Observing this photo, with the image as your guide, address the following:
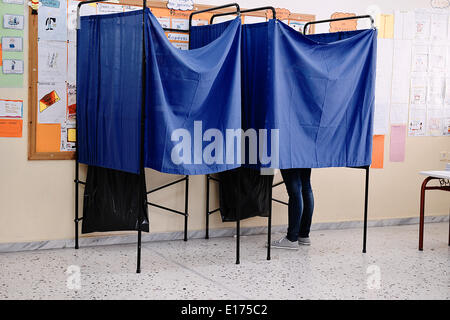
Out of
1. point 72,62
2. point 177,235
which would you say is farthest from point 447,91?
point 72,62

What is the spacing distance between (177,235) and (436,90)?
8.87ft

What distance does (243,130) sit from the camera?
3785mm

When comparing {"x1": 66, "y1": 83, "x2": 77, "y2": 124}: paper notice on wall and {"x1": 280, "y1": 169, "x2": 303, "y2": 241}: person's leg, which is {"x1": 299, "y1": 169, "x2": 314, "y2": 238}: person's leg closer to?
{"x1": 280, "y1": 169, "x2": 303, "y2": 241}: person's leg

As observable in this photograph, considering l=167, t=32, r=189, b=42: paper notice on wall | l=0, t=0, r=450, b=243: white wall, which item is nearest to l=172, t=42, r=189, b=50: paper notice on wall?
l=167, t=32, r=189, b=42: paper notice on wall

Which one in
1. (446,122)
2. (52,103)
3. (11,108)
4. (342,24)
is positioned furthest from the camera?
(446,122)

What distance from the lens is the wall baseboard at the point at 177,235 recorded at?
391cm

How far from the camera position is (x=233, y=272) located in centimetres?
353

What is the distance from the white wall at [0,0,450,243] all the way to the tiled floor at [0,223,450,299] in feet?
0.63

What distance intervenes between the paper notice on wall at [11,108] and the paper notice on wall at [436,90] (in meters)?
3.48

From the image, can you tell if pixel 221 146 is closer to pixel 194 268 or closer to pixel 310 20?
pixel 194 268

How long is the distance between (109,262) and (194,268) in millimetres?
561

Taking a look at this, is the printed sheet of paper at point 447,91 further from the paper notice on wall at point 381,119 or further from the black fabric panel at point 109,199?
the black fabric panel at point 109,199

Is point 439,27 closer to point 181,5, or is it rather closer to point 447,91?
point 447,91

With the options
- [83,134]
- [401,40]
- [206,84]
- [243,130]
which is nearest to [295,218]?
[243,130]
